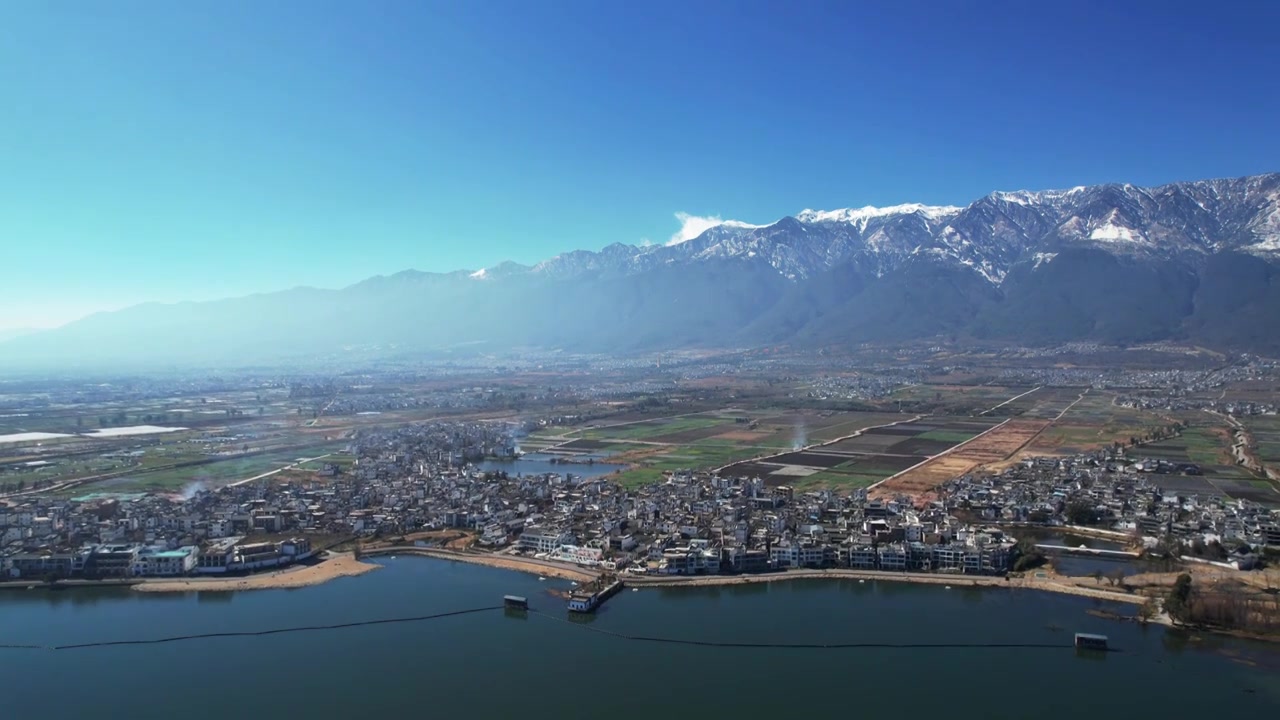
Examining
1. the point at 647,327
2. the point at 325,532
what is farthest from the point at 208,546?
the point at 647,327

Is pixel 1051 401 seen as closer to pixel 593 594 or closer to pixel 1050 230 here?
pixel 593 594

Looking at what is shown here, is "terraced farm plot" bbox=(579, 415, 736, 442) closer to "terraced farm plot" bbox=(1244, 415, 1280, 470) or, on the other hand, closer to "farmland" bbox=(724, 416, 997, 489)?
"farmland" bbox=(724, 416, 997, 489)

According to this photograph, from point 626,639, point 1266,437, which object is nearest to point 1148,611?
point 626,639

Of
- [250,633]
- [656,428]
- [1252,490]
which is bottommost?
[250,633]

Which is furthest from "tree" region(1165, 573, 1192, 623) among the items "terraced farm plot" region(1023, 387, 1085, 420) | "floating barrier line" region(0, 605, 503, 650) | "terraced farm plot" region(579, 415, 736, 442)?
"terraced farm plot" region(1023, 387, 1085, 420)

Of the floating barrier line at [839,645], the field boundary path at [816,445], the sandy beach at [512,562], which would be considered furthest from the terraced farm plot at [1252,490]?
the sandy beach at [512,562]

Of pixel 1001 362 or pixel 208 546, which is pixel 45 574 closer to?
pixel 208 546

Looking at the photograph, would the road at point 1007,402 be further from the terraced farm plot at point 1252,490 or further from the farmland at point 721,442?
the terraced farm plot at point 1252,490
